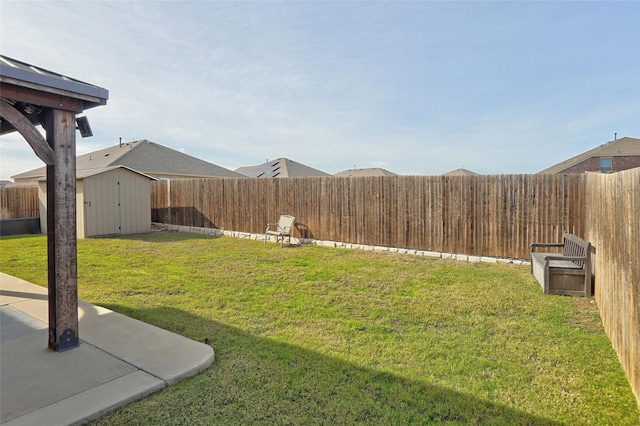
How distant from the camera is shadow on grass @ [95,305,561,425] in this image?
7.38 feet

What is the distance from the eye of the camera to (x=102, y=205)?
39.8 ft

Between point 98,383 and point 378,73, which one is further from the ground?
point 378,73

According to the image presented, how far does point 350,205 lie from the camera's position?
9.56 meters

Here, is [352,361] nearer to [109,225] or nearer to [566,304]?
[566,304]

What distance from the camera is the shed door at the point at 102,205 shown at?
1174 centimetres

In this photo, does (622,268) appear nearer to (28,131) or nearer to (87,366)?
(87,366)

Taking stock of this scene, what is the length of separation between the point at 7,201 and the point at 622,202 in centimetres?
1943

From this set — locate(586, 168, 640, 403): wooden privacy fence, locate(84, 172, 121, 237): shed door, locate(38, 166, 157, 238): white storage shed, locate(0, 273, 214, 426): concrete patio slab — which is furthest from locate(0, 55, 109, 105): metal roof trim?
locate(84, 172, 121, 237): shed door

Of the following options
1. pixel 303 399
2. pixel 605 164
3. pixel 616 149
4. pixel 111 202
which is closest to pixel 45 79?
pixel 303 399

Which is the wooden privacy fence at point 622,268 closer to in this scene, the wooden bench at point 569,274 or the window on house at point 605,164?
the wooden bench at point 569,274

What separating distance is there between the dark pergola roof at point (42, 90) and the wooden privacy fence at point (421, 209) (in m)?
6.76

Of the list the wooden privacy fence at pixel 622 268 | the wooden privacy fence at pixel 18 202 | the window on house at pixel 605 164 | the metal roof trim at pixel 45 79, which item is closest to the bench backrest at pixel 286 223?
the metal roof trim at pixel 45 79

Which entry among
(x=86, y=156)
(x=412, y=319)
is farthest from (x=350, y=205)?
(x=86, y=156)

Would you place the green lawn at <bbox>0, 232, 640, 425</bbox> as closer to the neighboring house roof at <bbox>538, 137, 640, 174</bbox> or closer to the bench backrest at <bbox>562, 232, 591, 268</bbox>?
the bench backrest at <bbox>562, 232, 591, 268</bbox>
